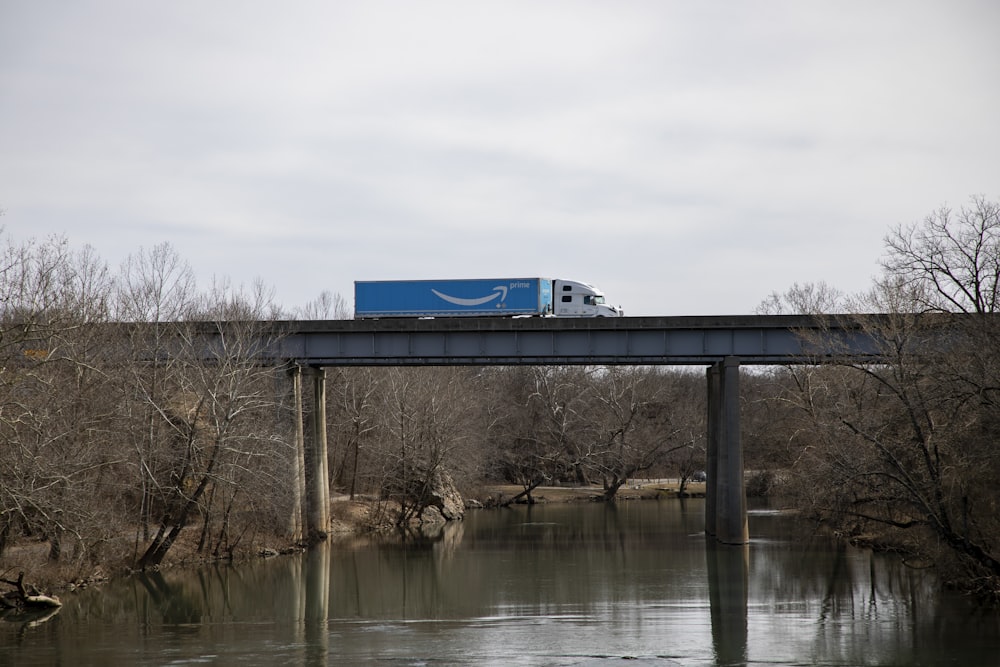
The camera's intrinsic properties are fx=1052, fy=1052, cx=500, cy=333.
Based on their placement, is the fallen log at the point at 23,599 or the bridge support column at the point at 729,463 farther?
the bridge support column at the point at 729,463

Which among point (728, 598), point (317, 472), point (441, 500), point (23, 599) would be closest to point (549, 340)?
point (317, 472)

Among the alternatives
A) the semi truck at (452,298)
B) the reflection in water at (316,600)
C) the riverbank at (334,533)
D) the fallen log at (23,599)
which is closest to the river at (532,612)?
the reflection in water at (316,600)

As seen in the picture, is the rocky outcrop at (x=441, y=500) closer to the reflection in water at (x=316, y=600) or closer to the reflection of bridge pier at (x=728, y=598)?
the reflection in water at (x=316, y=600)

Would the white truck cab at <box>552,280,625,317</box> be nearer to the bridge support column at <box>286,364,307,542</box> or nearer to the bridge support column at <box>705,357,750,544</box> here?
the bridge support column at <box>705,357,750,544</box>

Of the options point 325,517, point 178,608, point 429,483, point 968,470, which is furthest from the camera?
point 429,483

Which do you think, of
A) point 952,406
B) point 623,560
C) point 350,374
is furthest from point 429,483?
point 952,406

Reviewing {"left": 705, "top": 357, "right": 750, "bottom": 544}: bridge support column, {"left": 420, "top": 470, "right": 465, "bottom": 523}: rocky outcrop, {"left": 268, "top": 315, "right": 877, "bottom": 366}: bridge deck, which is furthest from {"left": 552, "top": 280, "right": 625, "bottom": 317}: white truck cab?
{"left": 420, "top": 470, "right": 465, "bottom": 523}: rocky outcrop

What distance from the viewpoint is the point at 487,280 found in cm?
5562

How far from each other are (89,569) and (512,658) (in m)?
19.3

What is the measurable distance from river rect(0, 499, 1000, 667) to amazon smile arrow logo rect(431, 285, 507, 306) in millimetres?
12816

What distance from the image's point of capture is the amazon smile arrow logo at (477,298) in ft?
182

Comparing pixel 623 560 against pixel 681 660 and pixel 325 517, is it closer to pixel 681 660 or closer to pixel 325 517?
pixel 325 517

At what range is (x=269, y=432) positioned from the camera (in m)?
47.7

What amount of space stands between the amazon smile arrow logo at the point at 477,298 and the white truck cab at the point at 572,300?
Answer: 3.14 m
